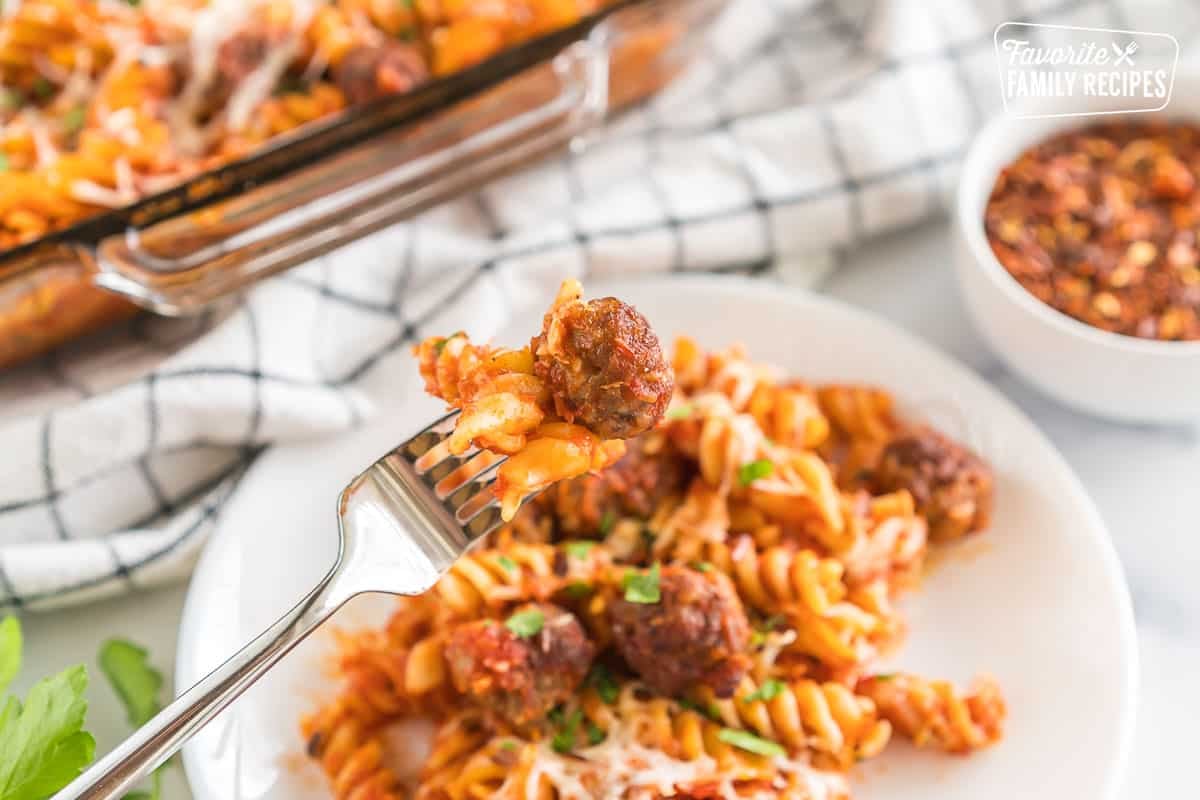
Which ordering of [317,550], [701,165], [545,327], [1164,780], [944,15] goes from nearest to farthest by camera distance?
[545,327]
[1164,780]
[317,550]
[701,165]
[944,15]

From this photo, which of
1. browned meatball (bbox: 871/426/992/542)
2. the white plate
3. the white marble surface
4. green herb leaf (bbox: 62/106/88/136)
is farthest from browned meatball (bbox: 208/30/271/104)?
browned meatball (bbox: 871/426/992/542)

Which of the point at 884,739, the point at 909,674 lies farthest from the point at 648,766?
the point at 909,674

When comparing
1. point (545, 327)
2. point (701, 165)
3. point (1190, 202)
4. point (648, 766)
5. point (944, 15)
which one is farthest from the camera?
point (944, 15)

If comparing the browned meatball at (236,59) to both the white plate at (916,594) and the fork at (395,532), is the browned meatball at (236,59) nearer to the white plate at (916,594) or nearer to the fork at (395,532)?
the white plate at (916,594)

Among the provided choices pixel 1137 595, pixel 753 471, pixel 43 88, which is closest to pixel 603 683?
pixel 753 471

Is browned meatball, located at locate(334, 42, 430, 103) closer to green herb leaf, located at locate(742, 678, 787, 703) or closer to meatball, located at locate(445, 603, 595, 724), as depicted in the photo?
meatball, located at locate(445, 603, 595, 724)

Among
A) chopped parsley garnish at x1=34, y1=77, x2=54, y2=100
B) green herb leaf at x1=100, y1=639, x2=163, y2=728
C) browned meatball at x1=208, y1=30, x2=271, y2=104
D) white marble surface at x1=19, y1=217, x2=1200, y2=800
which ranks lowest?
white marble surface at x1=19, y1=217, x2=1200, y2=800

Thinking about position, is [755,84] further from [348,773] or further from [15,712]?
[15,712]
